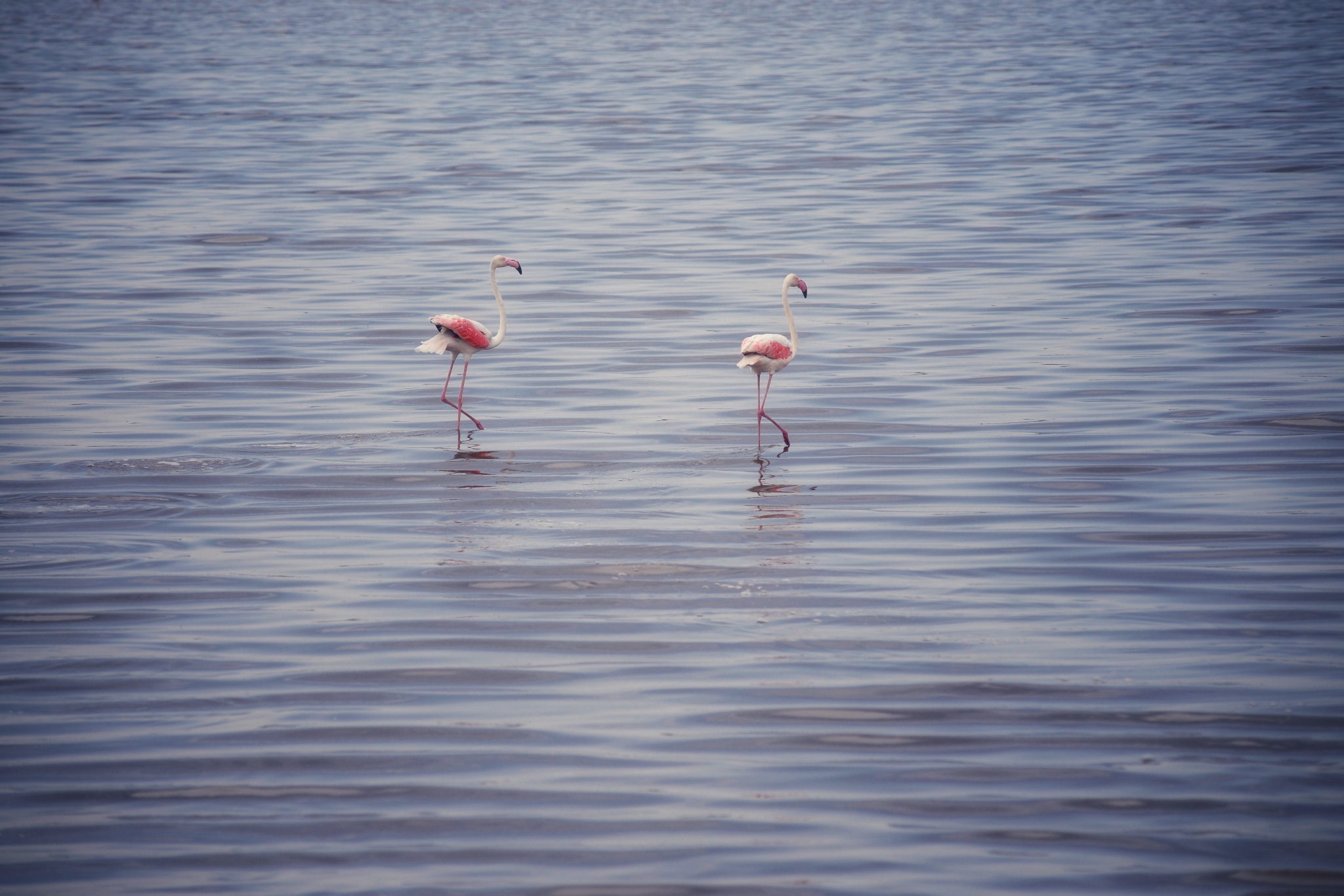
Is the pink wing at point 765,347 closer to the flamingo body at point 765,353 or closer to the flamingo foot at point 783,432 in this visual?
the flamingo body at point 765,353

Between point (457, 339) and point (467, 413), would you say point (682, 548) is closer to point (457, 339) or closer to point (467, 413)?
point (467, 413)

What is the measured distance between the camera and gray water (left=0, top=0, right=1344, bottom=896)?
505cm

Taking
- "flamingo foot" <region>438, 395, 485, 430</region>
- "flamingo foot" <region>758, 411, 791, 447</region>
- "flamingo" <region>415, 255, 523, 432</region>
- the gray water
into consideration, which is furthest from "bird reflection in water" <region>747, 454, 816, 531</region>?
"flamingo" <region>415, 255, 523, 432</region>

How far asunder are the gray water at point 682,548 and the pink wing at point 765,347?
2.08 feet

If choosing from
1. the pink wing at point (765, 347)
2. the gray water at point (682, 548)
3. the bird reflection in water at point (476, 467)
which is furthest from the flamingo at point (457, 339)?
the pink wing at point (765, 347)

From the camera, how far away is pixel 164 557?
7938 millimetres

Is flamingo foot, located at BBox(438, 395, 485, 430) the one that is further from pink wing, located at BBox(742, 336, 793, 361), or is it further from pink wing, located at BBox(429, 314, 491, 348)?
pink wing, located at BBox(742, 336, 793, 361)

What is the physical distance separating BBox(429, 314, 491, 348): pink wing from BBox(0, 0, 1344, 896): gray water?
1.88 feet

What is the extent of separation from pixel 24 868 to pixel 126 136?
99.2 feet

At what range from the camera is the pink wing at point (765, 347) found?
1059cm

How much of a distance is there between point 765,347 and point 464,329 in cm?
255

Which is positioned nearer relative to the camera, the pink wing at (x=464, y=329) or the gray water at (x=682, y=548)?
the gray water at (x=682, y=548)

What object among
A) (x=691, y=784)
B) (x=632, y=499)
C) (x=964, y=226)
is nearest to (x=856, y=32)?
(x=964, y=226)

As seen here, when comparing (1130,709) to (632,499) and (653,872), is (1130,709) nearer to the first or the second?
(653,872)
